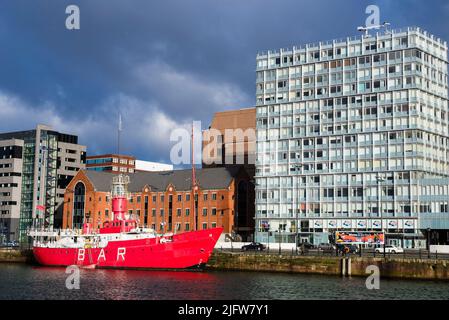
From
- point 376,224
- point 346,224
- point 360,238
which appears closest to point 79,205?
point 346,224

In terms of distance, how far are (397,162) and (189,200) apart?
53.0m

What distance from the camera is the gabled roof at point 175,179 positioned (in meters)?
154

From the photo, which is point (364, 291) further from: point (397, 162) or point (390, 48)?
point (390, 48)

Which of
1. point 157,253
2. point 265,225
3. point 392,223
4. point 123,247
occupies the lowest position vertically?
point 157,253

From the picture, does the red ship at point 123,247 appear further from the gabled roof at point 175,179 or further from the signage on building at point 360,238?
the gabled roof at point 175,179

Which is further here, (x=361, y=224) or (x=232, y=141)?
(x=232, y=141)

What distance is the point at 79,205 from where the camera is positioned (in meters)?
171

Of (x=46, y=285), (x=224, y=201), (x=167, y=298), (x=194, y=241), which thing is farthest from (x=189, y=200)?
(x=167, y=298)

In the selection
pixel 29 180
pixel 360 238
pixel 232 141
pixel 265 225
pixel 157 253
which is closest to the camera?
pixel 157 253

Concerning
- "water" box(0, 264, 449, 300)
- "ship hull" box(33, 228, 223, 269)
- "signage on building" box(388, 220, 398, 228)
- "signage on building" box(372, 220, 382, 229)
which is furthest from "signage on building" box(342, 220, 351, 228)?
"water" box(0, 264, 449, 300)

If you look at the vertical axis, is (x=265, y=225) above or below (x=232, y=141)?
below

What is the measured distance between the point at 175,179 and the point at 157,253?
70.6m

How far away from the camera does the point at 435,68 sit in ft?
441

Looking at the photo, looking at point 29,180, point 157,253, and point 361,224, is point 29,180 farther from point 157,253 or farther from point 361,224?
point 157,253
